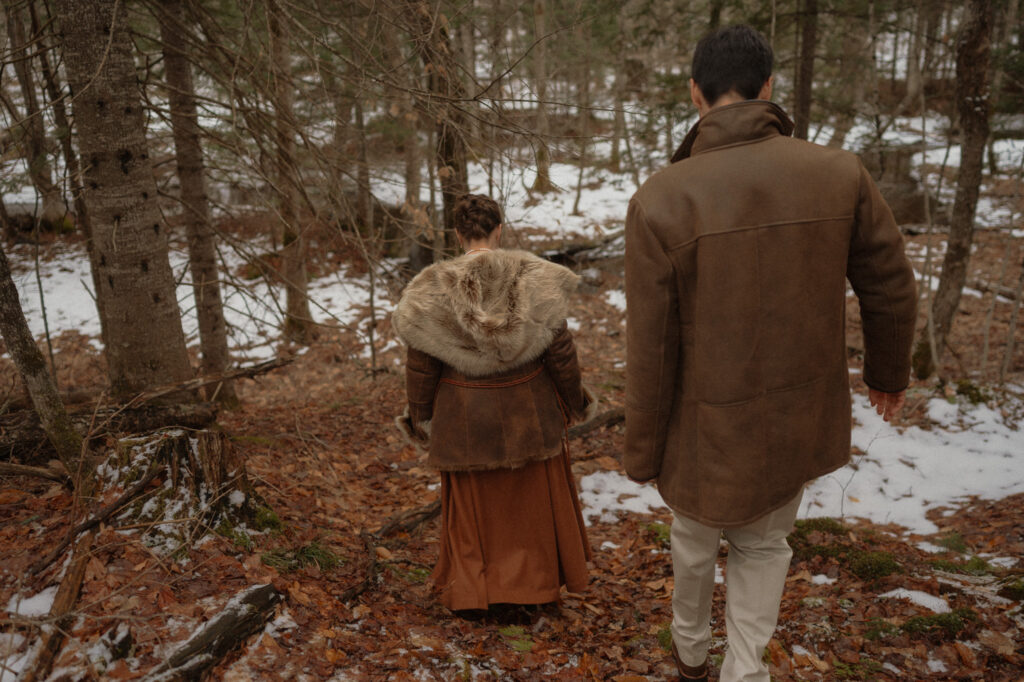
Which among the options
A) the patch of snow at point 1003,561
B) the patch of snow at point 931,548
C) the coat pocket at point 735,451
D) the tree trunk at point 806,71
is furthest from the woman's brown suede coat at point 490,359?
the tree trunk at point 806,71

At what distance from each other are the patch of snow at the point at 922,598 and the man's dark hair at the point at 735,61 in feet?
9.04

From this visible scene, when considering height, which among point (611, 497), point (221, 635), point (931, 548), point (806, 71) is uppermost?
point (806, 71)

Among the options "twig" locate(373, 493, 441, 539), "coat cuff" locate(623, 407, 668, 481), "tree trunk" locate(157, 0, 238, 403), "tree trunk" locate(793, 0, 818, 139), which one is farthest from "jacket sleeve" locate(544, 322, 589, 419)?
"tree trunk" locate(793, 0, 818, 139)

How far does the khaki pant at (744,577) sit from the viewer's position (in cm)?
235

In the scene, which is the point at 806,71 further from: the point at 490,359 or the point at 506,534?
the point at 506,534

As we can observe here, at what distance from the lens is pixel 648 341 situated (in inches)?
86.7

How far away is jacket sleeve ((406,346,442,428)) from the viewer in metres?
3.25

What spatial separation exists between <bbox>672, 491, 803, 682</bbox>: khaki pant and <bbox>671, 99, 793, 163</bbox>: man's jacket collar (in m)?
1.30

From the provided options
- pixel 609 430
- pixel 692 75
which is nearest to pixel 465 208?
pixel 692 75

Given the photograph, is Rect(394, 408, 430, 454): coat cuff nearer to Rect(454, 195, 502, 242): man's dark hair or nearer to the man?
Rect(454, 195, 502, 242): man's dark hair

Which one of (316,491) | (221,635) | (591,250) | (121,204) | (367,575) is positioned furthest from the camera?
(591,250)

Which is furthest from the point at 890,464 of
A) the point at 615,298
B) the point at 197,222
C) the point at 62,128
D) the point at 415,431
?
the point at 62,128

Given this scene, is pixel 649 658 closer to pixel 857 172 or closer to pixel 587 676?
pixel 587 676

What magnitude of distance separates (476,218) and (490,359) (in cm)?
71
